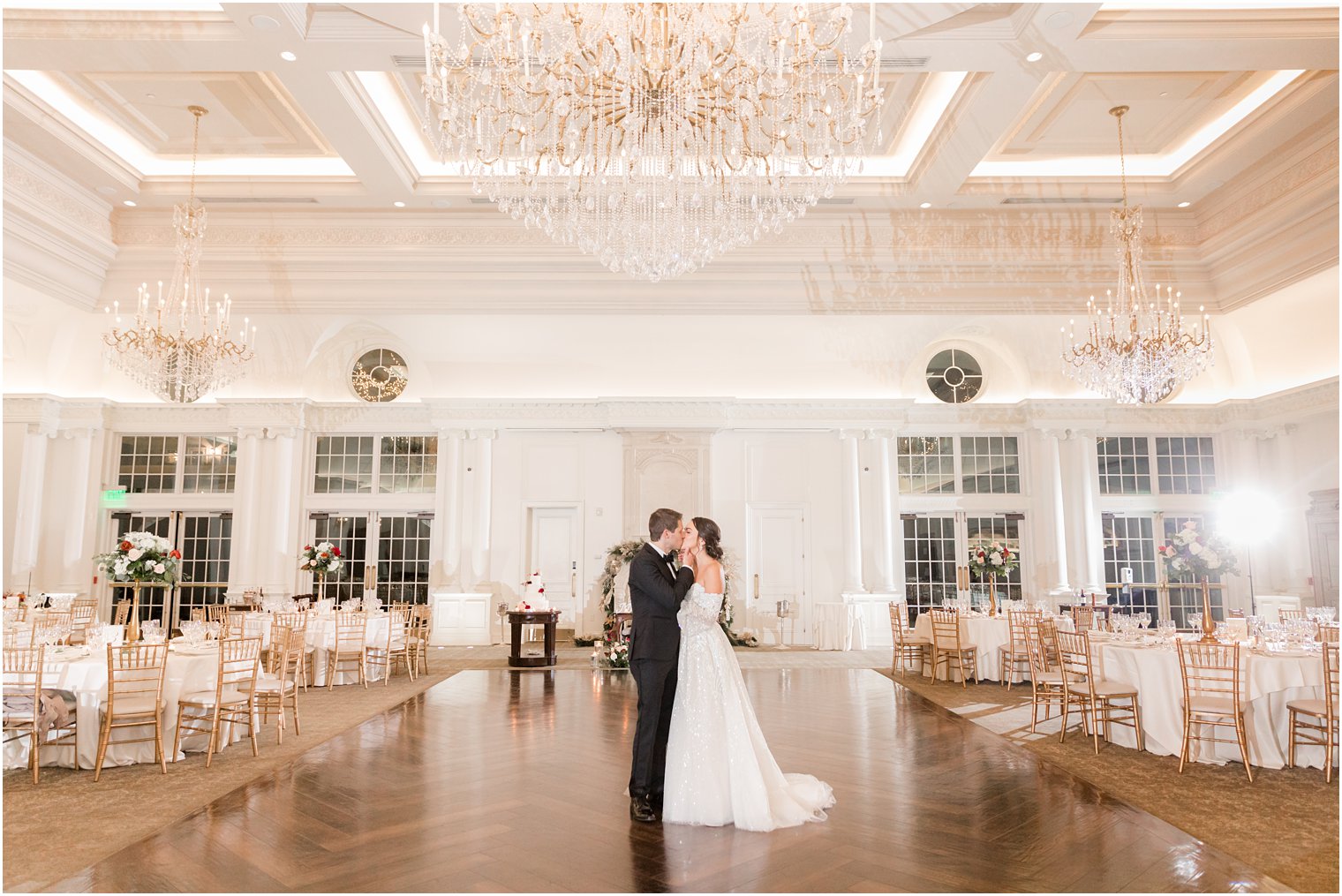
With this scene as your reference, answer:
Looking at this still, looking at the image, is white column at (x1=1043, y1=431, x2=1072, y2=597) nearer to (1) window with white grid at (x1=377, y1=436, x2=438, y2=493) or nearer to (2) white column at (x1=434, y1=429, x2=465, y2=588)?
(2) white column at (x1=434, y1=429, x2=465, y2=588)

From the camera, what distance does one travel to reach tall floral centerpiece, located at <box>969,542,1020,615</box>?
40.5ft

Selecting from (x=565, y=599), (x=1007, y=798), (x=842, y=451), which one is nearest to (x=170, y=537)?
(x=565, y=599)

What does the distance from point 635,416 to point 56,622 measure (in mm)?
7793

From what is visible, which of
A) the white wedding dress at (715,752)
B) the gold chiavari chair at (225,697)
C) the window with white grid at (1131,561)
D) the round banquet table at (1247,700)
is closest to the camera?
the white wedding dress at (715,752)

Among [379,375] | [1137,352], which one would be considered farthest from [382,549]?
[1137,352]

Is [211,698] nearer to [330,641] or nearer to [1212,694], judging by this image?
[330,641]

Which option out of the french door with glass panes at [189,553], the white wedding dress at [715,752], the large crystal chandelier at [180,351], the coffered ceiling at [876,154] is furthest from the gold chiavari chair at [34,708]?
the french door with glass panes at [189,553]

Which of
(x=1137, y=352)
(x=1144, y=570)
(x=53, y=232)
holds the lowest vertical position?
(x=1144, y=570)

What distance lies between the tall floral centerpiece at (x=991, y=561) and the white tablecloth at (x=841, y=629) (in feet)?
6.40

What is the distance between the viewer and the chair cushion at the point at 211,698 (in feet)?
19.2

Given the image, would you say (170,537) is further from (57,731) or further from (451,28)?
(451,28)

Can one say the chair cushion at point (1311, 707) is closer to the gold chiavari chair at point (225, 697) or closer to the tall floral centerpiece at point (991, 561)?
the tall floral centerpiece at point (991, 561)

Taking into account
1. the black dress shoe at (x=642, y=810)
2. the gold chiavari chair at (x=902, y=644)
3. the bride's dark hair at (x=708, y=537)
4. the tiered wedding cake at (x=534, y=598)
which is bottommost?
the black dress shoe at (x=642, y=810)

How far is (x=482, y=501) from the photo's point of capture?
13.4m
